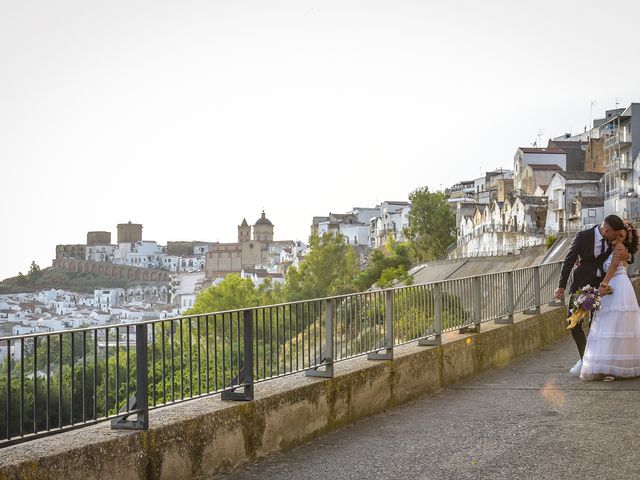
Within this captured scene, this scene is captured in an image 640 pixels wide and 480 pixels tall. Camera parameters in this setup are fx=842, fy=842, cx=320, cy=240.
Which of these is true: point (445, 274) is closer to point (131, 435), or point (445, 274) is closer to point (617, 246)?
point (617, 246)

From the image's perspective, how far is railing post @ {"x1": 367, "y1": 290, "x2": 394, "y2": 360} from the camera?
950cm

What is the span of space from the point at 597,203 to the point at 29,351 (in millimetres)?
83200

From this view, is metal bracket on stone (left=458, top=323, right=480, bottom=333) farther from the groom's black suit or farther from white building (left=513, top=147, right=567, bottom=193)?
white building (left=513, top=147, right=567, bottom=193)

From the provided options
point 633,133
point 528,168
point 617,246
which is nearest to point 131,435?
point 617,246

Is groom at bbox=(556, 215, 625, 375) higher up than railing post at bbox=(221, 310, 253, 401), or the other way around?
groom at bbox=(556, 215, 625, 375)

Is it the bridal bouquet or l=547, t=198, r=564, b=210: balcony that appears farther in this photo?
l=547, t=198, r=564, b=210: balcony

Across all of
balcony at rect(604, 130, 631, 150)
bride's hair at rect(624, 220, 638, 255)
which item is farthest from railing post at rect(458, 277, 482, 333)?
balcony at rect(604, 130, 631, 150)

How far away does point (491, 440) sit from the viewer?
7512 mm

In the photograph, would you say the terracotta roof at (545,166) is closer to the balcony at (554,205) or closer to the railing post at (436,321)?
the balcony at (554,205)

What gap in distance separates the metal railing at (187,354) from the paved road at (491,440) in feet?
2.54

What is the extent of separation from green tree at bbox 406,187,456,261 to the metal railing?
103676 millimetres

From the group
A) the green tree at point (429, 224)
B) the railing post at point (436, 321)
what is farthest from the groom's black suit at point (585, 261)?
the green tree at point (429, 224)

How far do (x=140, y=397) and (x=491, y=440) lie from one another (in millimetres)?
3218

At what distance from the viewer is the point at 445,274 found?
65.4 metres
